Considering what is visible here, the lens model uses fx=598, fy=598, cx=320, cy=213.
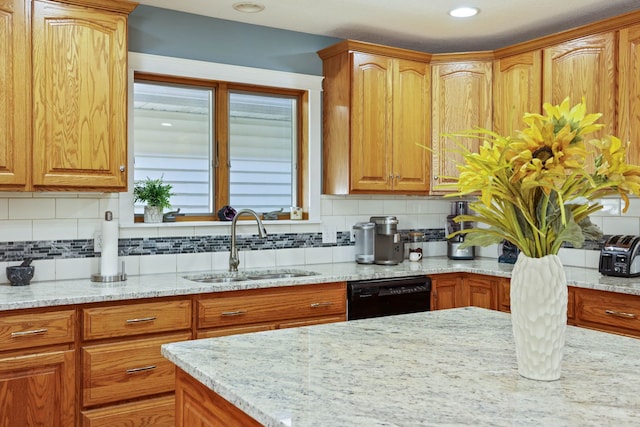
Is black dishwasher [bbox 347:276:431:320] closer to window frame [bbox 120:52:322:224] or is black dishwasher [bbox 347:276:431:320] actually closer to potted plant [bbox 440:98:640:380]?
→ window frame [bbox 120:52:322:224]

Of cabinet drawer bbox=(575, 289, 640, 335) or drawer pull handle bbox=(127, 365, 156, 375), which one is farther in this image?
cabinet drawer bbox=(575, 289, 640, 335)

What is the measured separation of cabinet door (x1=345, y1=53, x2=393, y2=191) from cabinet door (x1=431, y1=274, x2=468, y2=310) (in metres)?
0.71

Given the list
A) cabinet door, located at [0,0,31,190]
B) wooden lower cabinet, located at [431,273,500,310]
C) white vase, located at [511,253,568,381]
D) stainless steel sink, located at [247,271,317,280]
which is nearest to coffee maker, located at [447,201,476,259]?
wooden lower cabinet, located at [431,273,500,310]

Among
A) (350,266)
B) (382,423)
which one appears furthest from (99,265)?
(382,423)

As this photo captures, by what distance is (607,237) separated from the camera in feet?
12.2

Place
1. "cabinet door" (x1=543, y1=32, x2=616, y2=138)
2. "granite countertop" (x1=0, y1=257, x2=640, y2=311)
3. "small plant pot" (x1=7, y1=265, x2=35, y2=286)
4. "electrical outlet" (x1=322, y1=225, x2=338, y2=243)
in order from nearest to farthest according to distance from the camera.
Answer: "granite countertop" (x1=0, y1=257, x2=640, y2=311) < "small plant pot" (x1=7, y1=265, x2=35, y2=286) < "cabinet door" (x1=543, y1=32, x2=616, y2=138) < "electrical outlet" (x1=322, y1=225, x2=338, y2=243)

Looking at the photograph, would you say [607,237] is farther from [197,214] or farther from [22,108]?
[22,108]

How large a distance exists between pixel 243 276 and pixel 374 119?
52.5 inches

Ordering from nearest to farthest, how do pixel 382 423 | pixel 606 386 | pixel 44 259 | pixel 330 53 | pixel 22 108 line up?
pixel 382 423
pixel 606 386
pixel 22 108
pixel 44 259
pixel 330 53

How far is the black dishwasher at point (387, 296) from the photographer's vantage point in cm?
343

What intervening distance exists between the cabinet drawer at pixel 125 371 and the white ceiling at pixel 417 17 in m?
1.92

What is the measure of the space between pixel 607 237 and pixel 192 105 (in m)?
2.71

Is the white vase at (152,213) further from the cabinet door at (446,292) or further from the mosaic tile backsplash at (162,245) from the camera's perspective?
the cabinet door at (446,292)

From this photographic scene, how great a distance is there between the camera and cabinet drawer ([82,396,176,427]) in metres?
2.70
